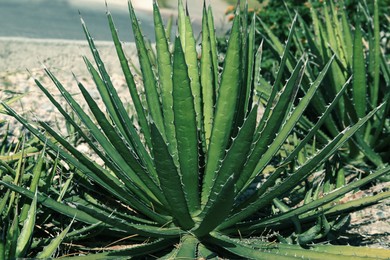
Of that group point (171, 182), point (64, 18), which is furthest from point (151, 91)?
point (64, 18)

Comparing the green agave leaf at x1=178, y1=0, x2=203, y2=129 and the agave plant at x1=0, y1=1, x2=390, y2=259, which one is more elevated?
the green agave leaf at x1=178, y1=0, x2=203, y2=129

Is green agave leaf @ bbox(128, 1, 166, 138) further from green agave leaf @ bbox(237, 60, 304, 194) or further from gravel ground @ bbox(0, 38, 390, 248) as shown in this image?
gravel ground @ bbox(0, 38, 390, 248)

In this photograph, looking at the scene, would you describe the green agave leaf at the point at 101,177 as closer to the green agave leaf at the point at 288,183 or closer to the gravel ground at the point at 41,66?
the green agave leaf at the point at 288,183

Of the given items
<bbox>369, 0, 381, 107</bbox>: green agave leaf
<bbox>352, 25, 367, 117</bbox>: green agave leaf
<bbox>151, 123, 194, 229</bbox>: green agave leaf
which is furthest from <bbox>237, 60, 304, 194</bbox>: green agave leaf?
<bbox>369, 0, 381, 107</bbox>: green agave leaf

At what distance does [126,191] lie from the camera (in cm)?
280

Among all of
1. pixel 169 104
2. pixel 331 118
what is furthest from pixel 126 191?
pixel 331 118

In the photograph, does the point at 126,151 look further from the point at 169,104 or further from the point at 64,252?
the point at 64,252

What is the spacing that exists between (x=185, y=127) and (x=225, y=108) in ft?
0.60

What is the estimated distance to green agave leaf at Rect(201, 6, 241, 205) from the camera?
2566 mm

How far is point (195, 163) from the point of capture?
267 cm

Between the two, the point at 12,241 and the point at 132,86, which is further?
the point at 132,86

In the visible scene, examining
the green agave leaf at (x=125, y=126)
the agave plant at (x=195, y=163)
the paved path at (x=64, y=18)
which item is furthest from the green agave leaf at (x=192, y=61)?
the paved path at (x=64, y=18)

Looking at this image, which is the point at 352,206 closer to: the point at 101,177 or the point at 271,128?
the point at 271,128

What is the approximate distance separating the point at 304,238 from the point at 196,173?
1.56 feet
